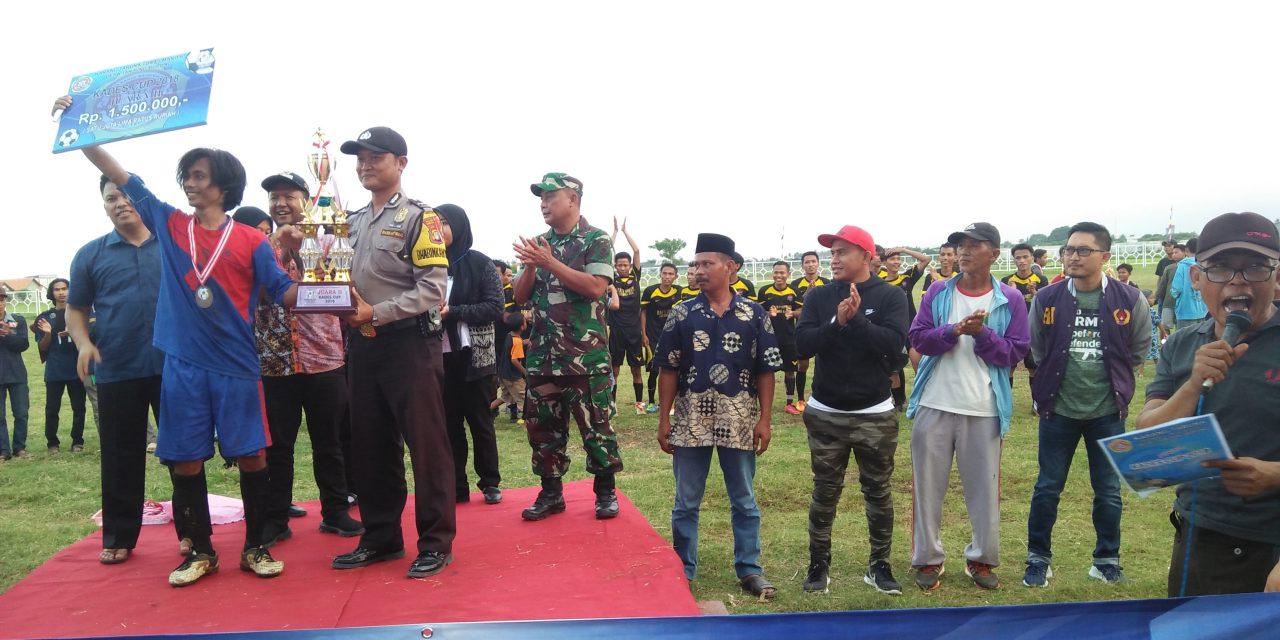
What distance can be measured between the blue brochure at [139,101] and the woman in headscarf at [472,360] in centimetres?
192

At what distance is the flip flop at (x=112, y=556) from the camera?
4121 millimetres

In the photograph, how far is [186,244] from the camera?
3.71m

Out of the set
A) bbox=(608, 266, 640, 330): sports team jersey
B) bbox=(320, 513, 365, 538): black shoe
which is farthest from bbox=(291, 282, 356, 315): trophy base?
bbox=(608, 266, 640, 330): sports team jersey

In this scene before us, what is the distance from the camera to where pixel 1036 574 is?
4.64 metres

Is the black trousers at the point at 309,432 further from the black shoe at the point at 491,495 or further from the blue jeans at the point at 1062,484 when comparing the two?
the blue jeans at the point at 1062,484

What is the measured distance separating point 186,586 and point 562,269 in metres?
2.27

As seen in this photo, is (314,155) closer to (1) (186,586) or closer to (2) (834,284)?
(1) (186,586)

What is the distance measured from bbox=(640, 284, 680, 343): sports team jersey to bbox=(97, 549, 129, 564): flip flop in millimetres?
7525

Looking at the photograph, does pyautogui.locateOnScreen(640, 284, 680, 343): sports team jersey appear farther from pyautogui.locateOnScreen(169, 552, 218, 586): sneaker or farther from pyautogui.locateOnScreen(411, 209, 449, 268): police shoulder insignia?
pyautogui.locateOnScreen(169, 552, 218, 586): sneaker

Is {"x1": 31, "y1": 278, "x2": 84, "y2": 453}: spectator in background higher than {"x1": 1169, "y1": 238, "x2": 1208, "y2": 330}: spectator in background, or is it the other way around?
{"x1": 1169, "y1": 238, "x2": 1208, "y2": 330}: spectator in background

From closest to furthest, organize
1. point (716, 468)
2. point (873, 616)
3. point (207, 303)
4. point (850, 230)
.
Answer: point (873, 616) → point (207, 303) → point (850, 230) → point (716, 468)

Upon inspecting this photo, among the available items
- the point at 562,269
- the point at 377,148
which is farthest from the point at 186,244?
the point at 562,269

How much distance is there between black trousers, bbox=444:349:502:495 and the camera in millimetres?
5391

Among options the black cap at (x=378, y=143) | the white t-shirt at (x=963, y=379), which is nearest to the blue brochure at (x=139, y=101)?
the black cap at (x=378, y=143)
